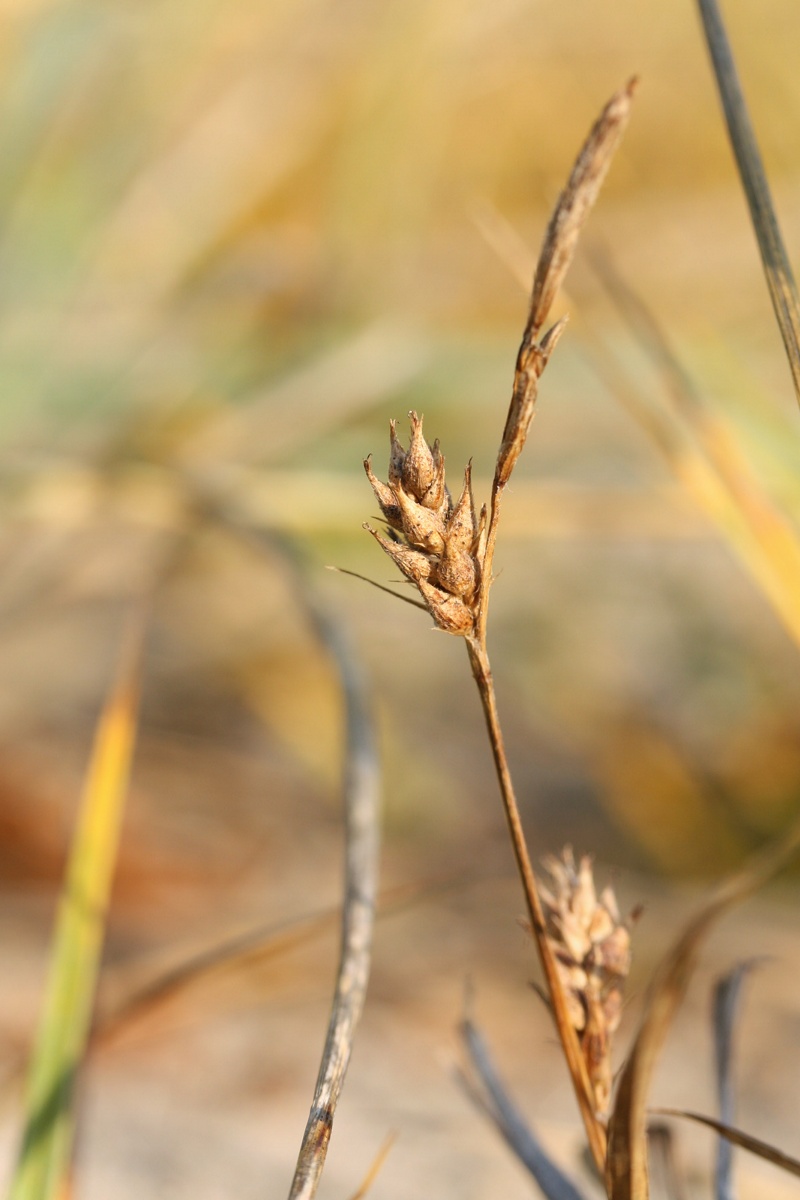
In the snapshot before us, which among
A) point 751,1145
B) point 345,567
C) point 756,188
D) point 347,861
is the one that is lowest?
point 751,1145

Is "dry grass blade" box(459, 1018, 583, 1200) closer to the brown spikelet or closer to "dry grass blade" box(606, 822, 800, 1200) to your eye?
"dry grass blade" box(606, 822, 800, 1200)

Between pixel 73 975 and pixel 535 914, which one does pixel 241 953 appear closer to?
pixel 73 975

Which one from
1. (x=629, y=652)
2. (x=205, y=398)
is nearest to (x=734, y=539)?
(x=629, y=652)

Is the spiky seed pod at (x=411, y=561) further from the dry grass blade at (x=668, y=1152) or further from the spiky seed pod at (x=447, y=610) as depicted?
the dry grass blade at (x=668, y=1152)

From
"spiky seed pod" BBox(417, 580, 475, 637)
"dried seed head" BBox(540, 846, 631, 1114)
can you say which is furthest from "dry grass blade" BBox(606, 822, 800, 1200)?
"spiky seed pod" BBox(417, 580, 475, 637)

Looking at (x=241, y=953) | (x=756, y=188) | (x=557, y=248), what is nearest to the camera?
(x=557, y=248)

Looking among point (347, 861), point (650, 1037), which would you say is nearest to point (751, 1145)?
point (650, 1037)

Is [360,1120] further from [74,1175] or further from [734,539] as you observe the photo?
[734,539]
